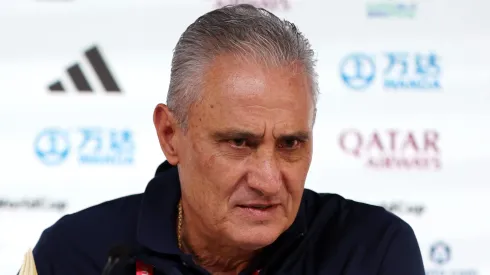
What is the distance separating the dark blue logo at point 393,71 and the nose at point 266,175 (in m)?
1.81

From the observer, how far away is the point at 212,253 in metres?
1.83

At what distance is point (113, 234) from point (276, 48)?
582 mm

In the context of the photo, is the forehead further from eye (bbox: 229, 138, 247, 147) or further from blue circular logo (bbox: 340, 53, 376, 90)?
blue circular logo (bbox: 340, 53, 376, 90)

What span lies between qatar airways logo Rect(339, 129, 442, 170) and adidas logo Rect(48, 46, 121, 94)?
0.90 m

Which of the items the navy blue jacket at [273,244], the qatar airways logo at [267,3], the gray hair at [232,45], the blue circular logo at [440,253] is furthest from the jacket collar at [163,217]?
the blue circular logo at [440,253]

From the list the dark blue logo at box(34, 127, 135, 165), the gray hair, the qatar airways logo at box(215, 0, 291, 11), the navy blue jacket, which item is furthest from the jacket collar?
the qatar airways logo at box(215, 0, 291, 11)

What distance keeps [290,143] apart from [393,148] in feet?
5.86

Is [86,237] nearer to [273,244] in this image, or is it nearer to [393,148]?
[273,244]

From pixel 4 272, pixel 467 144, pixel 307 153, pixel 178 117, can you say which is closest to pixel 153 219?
pixel 178 117

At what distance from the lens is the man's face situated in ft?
5.20

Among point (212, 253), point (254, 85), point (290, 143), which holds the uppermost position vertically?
point (254, 85)

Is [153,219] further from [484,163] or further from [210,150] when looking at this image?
[484,163]

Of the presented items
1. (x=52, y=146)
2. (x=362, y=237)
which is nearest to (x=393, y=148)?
(x=52, y=146)

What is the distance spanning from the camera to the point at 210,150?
5.38ft
